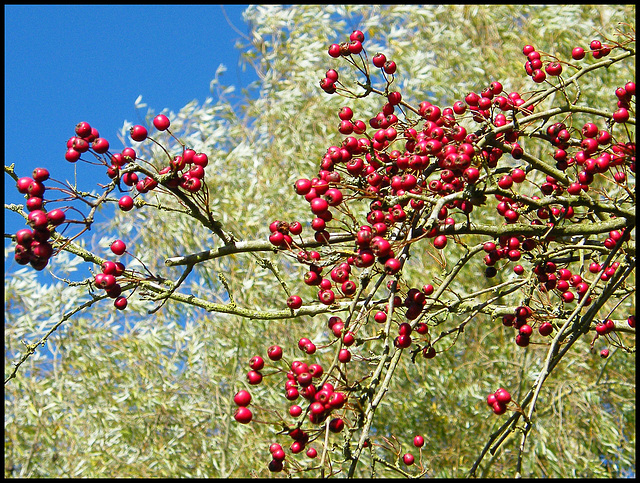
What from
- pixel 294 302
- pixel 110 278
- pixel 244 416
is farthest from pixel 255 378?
pixel 110 278

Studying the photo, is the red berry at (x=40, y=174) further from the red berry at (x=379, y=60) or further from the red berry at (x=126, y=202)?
the red berry at (x=379, y=60)

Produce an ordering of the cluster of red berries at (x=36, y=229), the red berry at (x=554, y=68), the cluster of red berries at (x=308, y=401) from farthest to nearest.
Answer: the red berry at (x=554, y=68) → the cluster of red berries at (x=36, y=229) → the cluster of red berries at (x=308, y=401)

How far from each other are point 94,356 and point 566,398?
4.39 meters

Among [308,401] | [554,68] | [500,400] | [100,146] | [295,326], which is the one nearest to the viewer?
[308,401]

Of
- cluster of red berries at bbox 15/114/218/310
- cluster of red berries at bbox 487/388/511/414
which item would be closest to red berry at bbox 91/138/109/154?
cluster of red berries at bbox 15/114/218/310

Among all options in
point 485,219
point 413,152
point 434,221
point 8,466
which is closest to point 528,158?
point 413,152

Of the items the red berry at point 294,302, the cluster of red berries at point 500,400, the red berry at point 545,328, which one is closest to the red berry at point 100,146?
the red berry at point 294,302

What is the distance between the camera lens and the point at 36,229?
1.47 m

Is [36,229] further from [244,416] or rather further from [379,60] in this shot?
[379,60]

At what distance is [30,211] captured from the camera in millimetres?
1501

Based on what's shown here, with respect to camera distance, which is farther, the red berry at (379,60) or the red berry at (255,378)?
the red berry at (379,60)

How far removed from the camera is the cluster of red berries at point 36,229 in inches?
57.6

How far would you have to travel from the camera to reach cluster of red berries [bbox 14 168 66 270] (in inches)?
57.6

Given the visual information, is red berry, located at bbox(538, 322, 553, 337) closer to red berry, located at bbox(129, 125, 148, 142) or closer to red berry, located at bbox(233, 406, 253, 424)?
red berry, located at bbox(233, 406, 253, 424)
